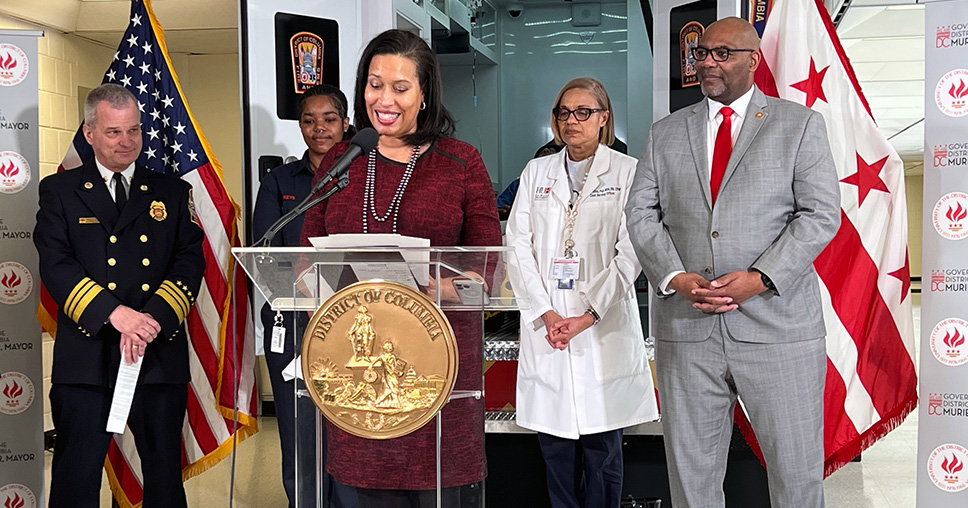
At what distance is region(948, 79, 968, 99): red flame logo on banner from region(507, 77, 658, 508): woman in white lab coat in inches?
41.4

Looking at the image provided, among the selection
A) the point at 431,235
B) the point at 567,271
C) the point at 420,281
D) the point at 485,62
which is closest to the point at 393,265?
the point at 420,281

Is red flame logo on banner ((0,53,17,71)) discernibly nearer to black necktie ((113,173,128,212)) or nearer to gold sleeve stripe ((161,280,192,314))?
black necktie ((113,173,128,212))

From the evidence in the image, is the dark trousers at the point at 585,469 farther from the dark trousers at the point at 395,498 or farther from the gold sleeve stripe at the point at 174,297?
the dark trousers at the point at 395,498

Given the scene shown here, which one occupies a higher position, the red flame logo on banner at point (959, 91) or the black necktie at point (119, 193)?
the red flame logo on banner at point (959, 91)

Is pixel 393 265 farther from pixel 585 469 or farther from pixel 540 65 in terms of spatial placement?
pixel 540 65

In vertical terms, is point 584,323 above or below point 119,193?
below

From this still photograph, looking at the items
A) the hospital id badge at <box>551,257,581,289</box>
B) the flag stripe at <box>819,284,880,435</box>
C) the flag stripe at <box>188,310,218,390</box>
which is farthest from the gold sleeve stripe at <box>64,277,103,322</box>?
the flag stripe at <box>819,284,880,435</box>

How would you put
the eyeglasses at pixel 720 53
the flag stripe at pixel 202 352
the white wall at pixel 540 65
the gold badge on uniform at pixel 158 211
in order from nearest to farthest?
1. the eyeglasses at pixel 720 53
2. the gold badge on uniform at pixel 158 211
3. the flag stripe at pixel 202 352
4. the white wall at pixel 540 65

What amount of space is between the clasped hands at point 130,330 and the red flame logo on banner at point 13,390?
511 mm

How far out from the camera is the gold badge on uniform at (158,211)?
9.68 feet

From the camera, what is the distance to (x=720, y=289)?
2.32 meters

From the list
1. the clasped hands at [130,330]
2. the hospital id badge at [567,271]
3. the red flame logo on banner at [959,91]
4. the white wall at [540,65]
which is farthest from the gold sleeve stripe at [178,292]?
the white wall at [540,65]

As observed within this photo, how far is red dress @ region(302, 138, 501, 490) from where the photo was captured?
1603 millimetres

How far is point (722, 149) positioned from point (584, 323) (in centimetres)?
74
